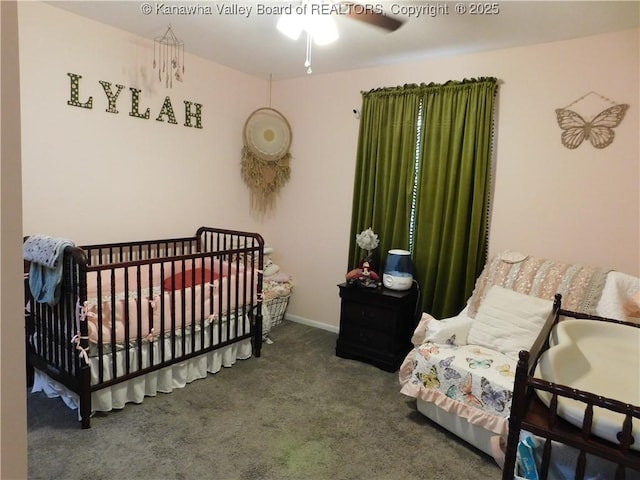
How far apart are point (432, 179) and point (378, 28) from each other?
1385 millimetres

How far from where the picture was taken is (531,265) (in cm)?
268

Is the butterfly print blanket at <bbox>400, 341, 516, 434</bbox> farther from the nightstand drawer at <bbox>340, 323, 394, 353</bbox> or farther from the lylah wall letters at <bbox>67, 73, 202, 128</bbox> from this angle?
the lylah wall letters at <bbox>67, 73, 202, 128</bbox>

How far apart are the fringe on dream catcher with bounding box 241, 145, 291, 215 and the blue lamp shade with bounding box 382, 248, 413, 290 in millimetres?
1509

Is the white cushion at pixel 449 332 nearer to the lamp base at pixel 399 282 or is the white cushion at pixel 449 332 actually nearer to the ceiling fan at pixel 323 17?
the lamp base at pixel 399 282

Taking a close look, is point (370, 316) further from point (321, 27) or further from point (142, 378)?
point (321, 27)

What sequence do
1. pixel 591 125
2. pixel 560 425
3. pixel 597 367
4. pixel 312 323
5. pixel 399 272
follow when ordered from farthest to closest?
1. pixel 312 323
2. pixel 399 272
3. pixel 591 125
4. pixel 597 367
5. pixel 560 425

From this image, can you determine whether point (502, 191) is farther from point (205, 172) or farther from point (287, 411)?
point (205, 172)

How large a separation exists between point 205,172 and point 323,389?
214 cm

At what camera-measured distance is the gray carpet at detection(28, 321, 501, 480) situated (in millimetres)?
1940

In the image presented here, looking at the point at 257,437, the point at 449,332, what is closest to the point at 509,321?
the point at 449,332

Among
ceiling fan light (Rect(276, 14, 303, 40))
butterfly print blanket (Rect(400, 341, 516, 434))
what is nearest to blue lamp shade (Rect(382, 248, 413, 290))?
butterfly print blanket (Rect(400, 341, 516, 434))

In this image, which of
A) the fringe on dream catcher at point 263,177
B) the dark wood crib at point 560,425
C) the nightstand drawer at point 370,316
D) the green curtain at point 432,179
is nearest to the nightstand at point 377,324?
the nightstand drawer at point 370,316

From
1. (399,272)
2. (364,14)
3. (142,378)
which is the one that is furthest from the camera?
(399,272)

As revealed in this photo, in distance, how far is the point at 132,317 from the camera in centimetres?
243
